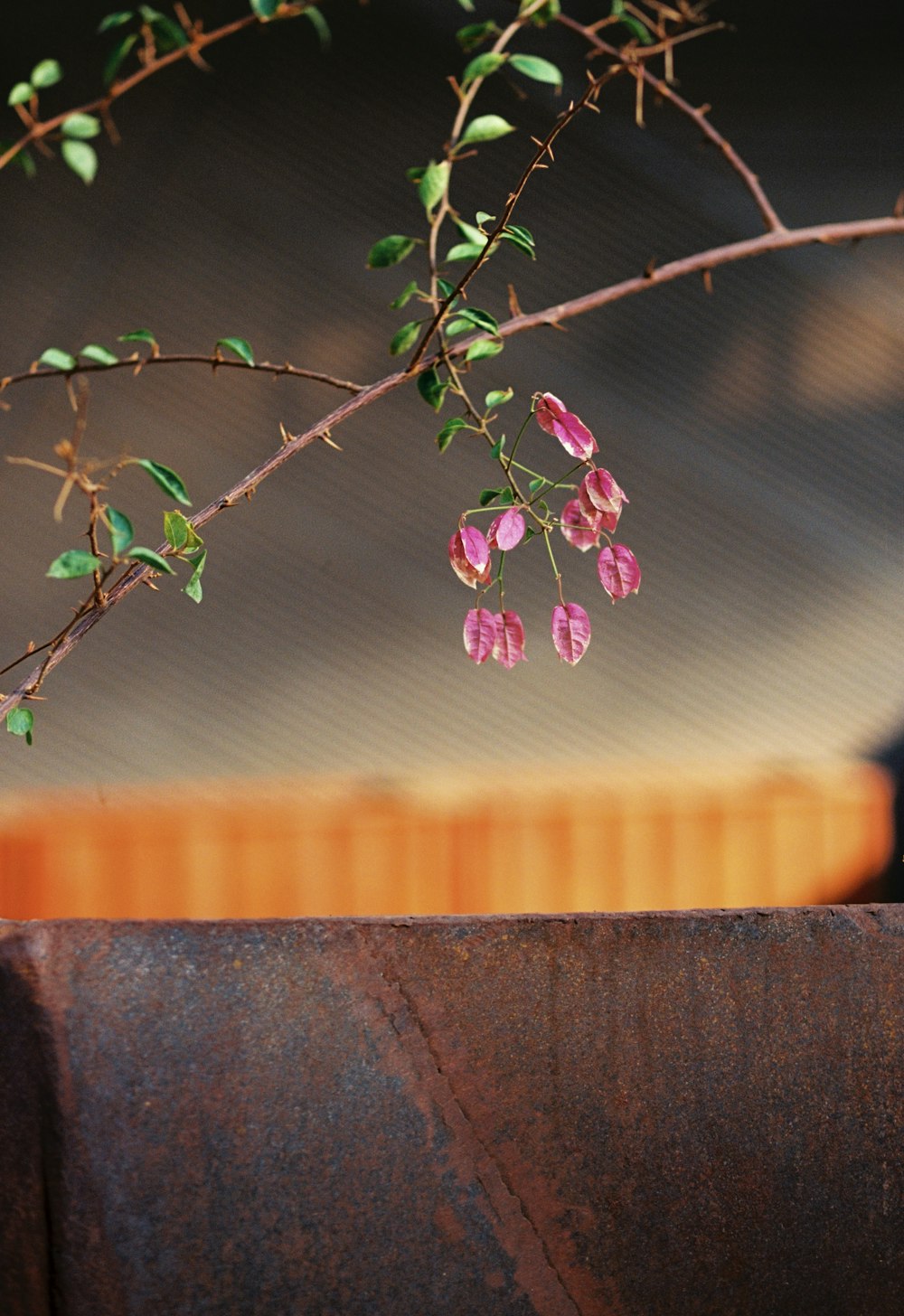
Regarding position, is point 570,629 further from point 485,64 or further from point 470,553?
point 485,64

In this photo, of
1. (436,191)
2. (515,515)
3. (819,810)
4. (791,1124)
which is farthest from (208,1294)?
(819,810)

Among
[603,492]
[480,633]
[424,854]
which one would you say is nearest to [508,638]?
[480,633]

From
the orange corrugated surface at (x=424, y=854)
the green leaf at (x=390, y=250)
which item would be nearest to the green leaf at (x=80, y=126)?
the green leaf at (x=390, y=250)

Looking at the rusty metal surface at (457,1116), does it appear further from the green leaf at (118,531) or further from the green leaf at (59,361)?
the green leaf at (59,361)

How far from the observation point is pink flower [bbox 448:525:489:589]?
86 centimetres

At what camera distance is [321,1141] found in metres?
0.67

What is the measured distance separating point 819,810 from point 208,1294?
7.33ft

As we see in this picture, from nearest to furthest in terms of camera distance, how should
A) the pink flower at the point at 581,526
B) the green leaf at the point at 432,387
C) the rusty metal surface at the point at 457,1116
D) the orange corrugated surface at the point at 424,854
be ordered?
the rusty metal surface at the point at 457,1116 < the green leaf at the point at 432,387 < the pink flower at the point at 581,526 < the orange corrugated surface at the point at 424,854

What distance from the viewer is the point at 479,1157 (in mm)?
703

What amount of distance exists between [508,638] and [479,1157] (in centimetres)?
38

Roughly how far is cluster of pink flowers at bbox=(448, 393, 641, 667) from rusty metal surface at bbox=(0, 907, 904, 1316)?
0.24 metres

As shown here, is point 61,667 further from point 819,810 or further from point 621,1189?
point 621,1189

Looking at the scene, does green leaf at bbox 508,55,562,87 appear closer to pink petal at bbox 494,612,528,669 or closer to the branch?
the branch

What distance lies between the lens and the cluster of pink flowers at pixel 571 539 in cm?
85
